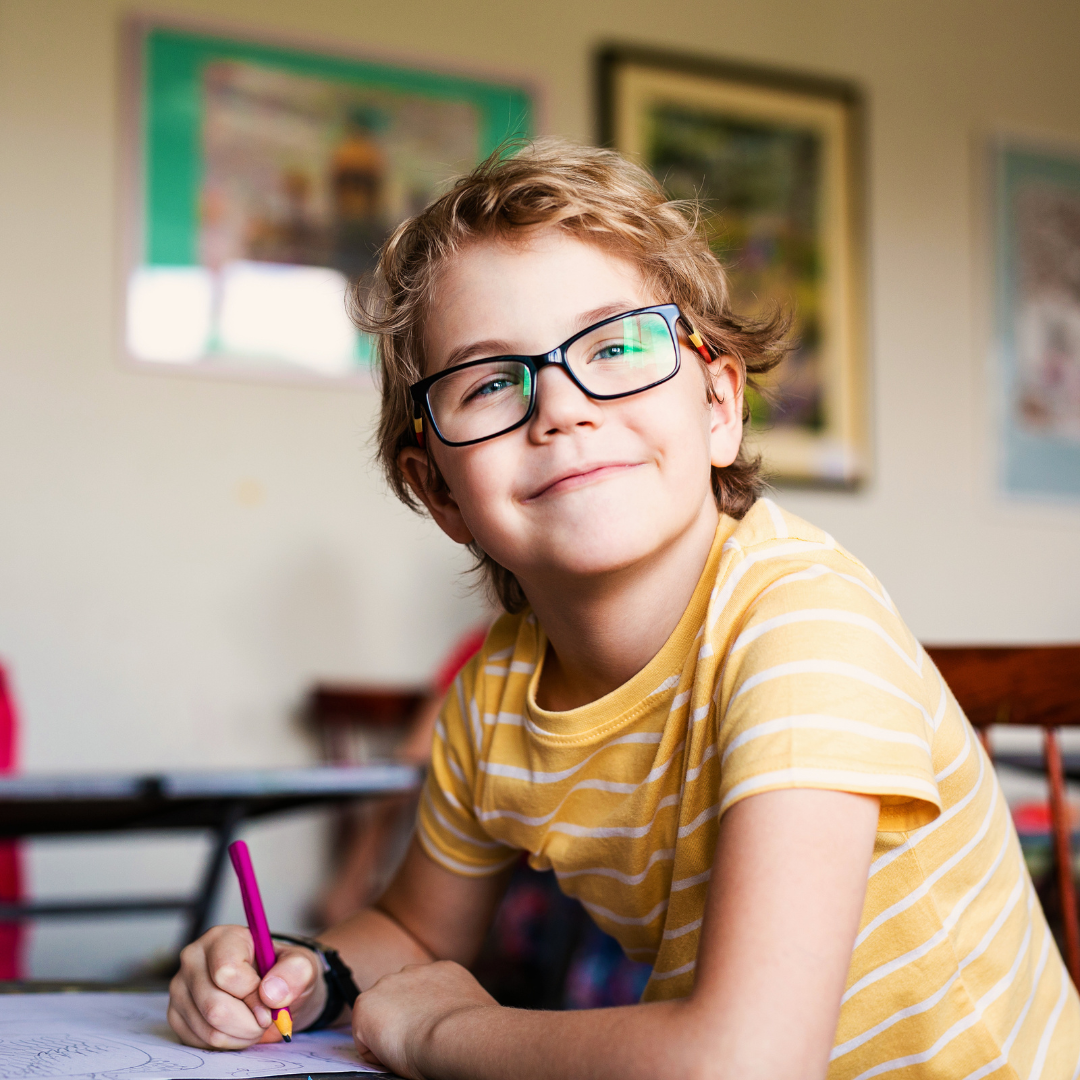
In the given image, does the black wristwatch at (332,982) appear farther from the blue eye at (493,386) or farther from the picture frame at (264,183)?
the picture frame at (264,183)

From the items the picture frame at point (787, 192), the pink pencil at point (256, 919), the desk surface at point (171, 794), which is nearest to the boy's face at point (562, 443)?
the pink pencil at point (256, 919)

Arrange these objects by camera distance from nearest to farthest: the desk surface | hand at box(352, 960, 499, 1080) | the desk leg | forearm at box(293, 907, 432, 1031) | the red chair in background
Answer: hand at box(352, 960, 499, 1080), forearm at box(293, 907, 432, 1031), the desk surface, the desk leg, the red chair in background

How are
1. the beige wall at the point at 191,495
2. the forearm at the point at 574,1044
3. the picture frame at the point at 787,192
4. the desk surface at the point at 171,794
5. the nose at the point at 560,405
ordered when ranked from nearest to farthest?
the forearm at the point at 574,1044
the nose at the point at 560,405
the desk surface at the point at 171,794
the beige wall at the point at 191,495
the picture frame at the point at 787,192

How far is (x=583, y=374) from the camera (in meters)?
0.71

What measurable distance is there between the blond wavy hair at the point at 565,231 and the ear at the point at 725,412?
0.4 inches

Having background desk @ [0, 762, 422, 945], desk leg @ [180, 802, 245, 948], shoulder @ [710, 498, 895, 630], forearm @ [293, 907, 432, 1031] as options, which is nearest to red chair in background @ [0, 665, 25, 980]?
background desk @ [0, 762, 422, 945]

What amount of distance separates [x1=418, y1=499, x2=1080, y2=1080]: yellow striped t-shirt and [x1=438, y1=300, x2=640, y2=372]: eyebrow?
0.53ft

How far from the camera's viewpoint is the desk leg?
52.9 inches

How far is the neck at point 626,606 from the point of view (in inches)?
29.4

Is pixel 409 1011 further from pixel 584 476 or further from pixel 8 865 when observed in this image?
pixel 8 865

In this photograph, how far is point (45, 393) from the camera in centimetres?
224

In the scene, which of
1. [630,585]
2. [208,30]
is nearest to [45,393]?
[208,30]

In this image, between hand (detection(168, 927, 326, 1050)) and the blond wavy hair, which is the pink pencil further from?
the blond wavy hair

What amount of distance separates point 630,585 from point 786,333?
38 centimetres
